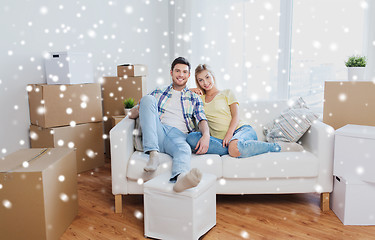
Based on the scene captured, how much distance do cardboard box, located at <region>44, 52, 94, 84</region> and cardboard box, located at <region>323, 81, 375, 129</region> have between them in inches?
75.5

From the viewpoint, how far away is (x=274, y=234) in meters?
1.80

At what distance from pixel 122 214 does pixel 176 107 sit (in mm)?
772

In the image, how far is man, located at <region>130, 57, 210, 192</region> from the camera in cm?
194

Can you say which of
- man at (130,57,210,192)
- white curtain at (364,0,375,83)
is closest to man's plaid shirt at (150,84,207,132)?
man at (130,57,210,192)

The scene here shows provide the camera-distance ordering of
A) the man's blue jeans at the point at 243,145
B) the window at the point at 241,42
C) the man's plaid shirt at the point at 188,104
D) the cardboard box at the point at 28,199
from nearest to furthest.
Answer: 1. the cardboard box at the point at 28,199
2. the man's blue jeans at the point at 243,145
3. the man's plaid shirt at the point at 188,104
4. the window at the point at 241,42

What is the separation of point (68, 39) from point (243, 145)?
1.96 m

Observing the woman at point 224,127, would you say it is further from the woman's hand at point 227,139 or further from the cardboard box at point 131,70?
the cardboard box at point 131,70

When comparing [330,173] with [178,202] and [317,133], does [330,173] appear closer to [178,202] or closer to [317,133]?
[317,133]

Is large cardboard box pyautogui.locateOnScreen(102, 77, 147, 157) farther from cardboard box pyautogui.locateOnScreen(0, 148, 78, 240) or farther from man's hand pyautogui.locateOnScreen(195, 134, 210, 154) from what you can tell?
cardboard box pyautogui.locateOnScreen(0, 148, 78, 240)

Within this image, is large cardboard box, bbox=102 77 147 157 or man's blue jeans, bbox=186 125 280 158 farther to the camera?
large cardboard box, bbox=102 77 147 157

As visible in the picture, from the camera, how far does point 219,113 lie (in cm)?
235

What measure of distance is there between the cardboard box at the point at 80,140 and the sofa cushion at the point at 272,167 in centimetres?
142

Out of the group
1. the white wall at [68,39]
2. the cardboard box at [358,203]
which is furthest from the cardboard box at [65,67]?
the cardboard box at [358,203]

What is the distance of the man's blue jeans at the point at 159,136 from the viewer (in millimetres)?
1973
